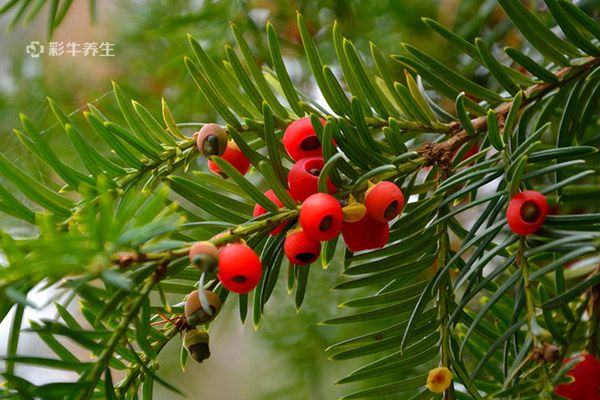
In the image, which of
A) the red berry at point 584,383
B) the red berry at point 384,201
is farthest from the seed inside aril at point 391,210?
the red berry at point 584,383

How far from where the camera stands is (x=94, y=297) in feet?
0.88

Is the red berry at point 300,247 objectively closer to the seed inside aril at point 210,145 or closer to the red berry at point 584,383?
the seed inside aril at point 210,145

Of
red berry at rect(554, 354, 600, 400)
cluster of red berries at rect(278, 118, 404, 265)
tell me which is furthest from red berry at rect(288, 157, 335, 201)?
red berry at rect(554, 354, 600, 400)

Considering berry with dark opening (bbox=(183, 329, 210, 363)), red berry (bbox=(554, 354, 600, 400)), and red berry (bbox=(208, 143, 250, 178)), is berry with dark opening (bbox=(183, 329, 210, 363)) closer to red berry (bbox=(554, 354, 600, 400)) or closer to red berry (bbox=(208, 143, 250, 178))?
red berry (bbox=(208, 143, 250, 178))

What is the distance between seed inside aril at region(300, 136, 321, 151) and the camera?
1.10 feet

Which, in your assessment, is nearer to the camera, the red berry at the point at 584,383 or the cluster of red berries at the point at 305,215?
the cluster of red berries at the point at 305,215

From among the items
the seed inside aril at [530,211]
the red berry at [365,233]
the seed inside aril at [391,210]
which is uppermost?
the seed inside aril at [391,210]

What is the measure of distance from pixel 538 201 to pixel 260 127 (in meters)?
0.13

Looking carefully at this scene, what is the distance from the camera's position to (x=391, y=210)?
31 centimetres

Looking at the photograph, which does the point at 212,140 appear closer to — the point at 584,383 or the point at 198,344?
the point at 198,344

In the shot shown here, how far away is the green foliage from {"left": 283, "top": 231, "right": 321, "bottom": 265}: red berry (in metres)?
0.01

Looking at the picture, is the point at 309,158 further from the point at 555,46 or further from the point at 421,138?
the point at 421,138

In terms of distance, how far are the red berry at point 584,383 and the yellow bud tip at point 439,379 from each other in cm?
9

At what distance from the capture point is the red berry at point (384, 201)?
31 cm
